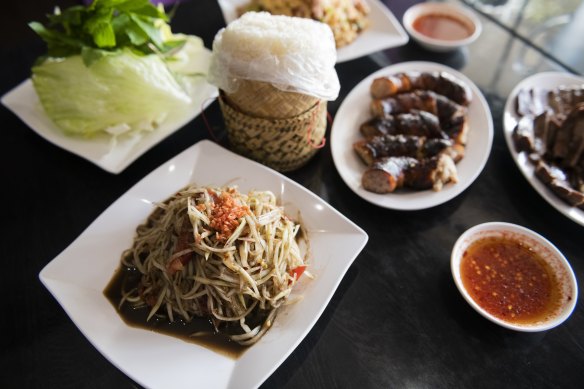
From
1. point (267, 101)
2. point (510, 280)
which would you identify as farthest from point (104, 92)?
point (510, 280)

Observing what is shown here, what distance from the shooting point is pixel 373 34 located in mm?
3369

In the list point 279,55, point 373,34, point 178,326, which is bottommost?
point 178,326

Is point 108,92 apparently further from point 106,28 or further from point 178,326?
point 178,326

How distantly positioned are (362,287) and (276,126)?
3.21ft

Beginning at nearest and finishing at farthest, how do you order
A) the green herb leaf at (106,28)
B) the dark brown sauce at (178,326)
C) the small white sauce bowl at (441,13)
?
the dark brown sauce at (178,326) → the green herb leaf at (106,28) → the small white sauce bowl at (441,13)

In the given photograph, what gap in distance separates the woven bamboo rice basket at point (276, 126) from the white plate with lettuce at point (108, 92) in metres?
0.48

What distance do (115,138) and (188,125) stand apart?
509mm

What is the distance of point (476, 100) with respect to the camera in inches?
116


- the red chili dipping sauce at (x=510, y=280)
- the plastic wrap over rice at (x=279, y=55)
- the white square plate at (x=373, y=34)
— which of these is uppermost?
the plastic wrap over rice at (x=279, y=55)

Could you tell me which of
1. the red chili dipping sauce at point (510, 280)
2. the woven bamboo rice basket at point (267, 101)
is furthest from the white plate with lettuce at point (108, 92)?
the red chili dipping sauce at point (510, 280)

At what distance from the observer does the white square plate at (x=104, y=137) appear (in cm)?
266

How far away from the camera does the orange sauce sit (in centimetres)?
351

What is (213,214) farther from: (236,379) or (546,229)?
(546,229)

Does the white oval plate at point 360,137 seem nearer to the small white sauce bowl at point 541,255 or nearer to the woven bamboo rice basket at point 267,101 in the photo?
the small white sauce bowl at point 541,255
